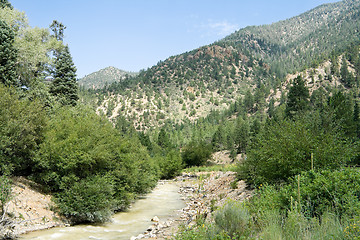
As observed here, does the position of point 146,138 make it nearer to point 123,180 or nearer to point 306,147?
point 123,180

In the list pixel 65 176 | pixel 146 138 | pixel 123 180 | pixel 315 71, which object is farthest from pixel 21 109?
pixel 315 71

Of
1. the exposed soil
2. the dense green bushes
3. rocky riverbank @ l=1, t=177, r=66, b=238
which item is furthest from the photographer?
the dense green bushes

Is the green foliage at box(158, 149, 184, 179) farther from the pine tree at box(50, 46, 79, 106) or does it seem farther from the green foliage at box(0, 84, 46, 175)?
the green foliage at box(0, 84, 46, 175)

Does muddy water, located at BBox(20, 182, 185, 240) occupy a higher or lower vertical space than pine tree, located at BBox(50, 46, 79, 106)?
lower

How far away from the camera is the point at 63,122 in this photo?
21.5 meters

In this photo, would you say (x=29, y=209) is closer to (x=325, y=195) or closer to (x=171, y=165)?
(x=325, y=195)

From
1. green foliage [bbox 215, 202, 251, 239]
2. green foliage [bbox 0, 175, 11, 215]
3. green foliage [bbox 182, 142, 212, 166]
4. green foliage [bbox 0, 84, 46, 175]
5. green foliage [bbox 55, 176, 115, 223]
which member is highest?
green foliage [bbox 0, 84, 46, 175]

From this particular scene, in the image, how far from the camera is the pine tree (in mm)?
36188

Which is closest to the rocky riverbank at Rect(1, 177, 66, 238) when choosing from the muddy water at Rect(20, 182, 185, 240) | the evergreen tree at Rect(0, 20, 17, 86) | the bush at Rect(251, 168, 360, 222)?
the muddy water at Rect(20, 182, 185, 240)

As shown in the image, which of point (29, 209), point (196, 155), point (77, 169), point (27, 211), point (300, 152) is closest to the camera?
point (300, 152)

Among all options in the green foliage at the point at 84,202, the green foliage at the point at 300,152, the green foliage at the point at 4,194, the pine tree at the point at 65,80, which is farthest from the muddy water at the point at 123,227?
the pine tree at the point at 65,80

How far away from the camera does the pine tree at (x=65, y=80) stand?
3619 centimetres

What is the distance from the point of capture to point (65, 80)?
37156 millimetres

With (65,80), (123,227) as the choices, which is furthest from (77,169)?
(65,80)
